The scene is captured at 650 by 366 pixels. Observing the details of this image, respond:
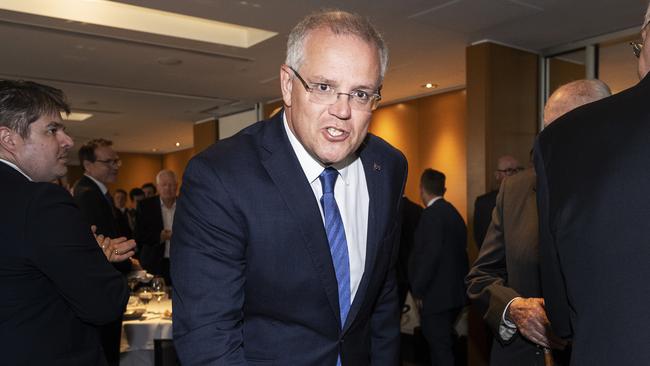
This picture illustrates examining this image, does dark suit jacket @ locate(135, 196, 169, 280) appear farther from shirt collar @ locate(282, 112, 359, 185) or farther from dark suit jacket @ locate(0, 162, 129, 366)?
shirt collar @ locate(282, 112, 359, 185)

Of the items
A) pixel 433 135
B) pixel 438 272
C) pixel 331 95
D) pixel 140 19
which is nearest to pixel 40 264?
pixel 331 95

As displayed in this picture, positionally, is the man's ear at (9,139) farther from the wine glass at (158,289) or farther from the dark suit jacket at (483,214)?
the dark suit jacket at (483,214)

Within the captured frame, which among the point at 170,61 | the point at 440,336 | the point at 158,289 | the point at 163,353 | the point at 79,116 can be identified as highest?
the point at 170,61

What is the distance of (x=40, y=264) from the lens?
170 centimetres

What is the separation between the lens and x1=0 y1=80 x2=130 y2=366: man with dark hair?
66.4 inches

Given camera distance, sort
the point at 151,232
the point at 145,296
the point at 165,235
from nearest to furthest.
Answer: the point at 145,296
the point at 165,235
the point at 151,232

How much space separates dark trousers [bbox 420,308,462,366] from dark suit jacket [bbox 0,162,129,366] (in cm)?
332

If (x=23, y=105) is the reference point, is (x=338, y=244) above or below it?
below

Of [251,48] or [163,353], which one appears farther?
[251,48]

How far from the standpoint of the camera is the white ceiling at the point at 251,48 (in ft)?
14.9

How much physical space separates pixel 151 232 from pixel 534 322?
4.55m

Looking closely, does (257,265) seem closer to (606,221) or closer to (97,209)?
(606,221)

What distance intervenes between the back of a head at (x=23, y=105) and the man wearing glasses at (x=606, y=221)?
1709 mm

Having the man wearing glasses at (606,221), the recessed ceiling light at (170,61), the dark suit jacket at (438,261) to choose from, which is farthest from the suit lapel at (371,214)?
the recessed ceiling light at (170,61)
